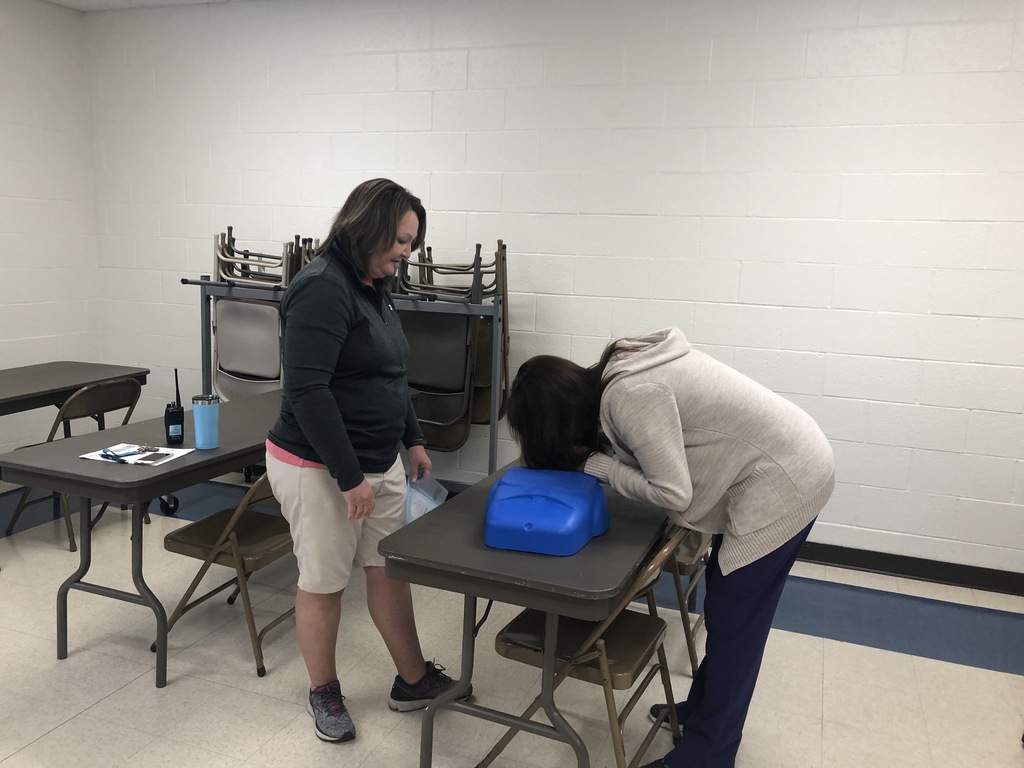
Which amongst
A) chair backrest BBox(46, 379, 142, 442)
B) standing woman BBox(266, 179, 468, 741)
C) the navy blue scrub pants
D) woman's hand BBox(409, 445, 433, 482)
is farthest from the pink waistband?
chair backrest BBox(46, 379, 142, 442)

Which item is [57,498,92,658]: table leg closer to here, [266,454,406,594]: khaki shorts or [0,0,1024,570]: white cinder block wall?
[266,454,406,594]: khaki shorts

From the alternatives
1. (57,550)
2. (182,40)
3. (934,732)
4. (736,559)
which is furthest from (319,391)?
(182,40)

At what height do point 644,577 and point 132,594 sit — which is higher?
point 644,577

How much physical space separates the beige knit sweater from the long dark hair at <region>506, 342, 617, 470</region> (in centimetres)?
5

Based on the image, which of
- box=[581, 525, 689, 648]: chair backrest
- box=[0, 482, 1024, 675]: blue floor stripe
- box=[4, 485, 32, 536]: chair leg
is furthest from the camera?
box=[4, 485, 32, 536]: chair leg

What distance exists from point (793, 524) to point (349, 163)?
314cm

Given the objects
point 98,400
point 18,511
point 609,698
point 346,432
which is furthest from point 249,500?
point 18,511

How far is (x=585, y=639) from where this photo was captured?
197cm

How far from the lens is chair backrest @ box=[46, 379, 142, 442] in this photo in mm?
3322

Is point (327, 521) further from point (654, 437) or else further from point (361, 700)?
point (654, 437)

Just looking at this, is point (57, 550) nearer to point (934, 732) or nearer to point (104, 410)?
point (104, 410)

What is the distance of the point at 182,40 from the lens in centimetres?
441

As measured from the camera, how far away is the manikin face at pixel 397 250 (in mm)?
2039

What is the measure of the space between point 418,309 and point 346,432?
1.85m
